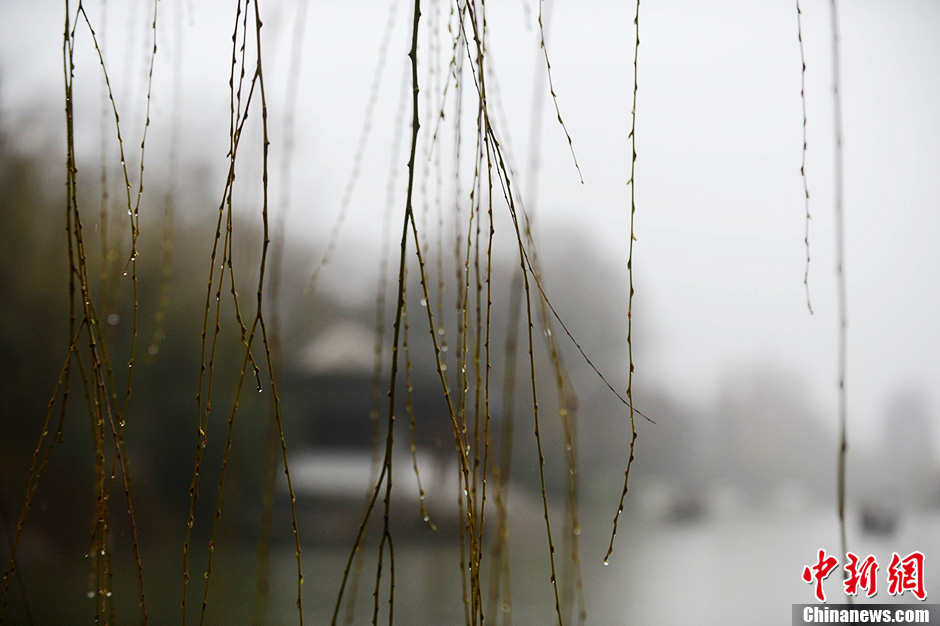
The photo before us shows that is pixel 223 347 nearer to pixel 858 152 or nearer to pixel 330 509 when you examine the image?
pixel 330 509

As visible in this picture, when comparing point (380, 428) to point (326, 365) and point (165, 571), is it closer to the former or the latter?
point (326, 365)

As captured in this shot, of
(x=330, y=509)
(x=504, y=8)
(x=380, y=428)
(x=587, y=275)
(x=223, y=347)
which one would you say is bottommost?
(x=330, y=509)

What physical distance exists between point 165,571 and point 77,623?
18 centimetres

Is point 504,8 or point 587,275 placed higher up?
point 504,8

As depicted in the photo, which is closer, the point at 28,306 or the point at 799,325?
the point at 799,325

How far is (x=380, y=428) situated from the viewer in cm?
116

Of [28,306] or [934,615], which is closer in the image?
[934,615]

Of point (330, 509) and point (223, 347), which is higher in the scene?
point (223, 347)

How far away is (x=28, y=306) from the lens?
1250 mm

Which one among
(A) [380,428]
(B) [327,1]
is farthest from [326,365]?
(B) [327,1]

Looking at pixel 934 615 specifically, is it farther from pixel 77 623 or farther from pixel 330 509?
pixel 77 623

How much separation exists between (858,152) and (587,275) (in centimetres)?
47

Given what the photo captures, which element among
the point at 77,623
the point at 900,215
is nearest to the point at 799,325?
the point at 900,215

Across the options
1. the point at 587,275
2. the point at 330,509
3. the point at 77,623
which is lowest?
the point at 77,623
